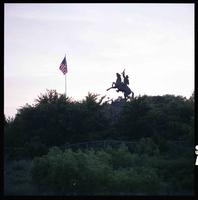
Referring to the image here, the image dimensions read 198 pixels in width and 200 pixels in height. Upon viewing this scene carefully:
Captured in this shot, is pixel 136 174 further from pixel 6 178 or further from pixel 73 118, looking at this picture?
pixel 73 118

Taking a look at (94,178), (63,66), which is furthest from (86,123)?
(94,178)

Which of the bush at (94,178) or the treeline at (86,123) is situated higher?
the treeline at (86,123)

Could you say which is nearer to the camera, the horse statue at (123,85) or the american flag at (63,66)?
the american flag at (63,66)

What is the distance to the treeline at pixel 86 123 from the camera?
2561 centimetres

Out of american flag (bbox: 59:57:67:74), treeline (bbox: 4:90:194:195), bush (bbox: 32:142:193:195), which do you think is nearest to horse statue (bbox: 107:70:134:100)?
treeline (bbox: 4:90:194:195)

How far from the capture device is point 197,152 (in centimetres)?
1473

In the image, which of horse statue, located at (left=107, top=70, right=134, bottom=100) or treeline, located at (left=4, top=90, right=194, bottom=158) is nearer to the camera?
treeline, located at (left=4, top=90, right=194, bottom=158)

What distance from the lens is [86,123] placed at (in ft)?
Result: 89.3

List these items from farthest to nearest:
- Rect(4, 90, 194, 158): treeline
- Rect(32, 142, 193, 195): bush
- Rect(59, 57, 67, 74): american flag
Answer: Rect(59, 57, 67, 74): american flag, Rect(4, 90, 194, 158): treeline, Rect(32, 142, 193, 195): bush

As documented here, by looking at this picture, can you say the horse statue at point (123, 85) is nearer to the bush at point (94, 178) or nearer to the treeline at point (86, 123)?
the treeline at point (86, 123)

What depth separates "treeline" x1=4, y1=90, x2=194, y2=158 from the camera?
84.0ft

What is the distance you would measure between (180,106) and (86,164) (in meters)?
11.7

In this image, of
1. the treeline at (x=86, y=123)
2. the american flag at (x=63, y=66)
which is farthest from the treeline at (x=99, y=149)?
the american flag at (x=63, y=66)

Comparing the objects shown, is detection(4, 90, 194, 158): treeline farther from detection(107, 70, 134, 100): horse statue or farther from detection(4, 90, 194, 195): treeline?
detection(107, 70, 134, 100): horse statue
